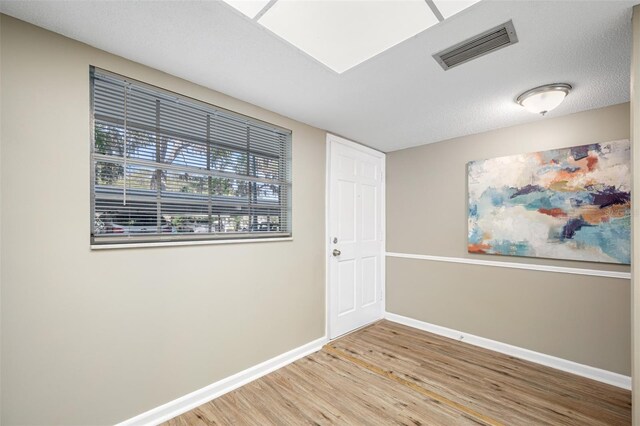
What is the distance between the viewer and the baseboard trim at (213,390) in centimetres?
185

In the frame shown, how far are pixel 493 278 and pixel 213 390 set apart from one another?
9.62 feet

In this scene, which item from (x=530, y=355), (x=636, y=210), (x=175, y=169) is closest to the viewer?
(x=636, y=210)

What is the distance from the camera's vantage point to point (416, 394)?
2217 mm

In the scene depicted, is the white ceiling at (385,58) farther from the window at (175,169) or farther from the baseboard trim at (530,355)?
the baseboard trim at (530,355)

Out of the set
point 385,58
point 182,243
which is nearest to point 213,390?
point 182,243

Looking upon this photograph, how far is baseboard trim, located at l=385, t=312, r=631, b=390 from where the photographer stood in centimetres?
234

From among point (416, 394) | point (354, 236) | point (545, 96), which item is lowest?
point (416, 394)

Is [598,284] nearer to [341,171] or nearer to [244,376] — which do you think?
[341,171]

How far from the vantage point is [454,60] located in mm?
1747

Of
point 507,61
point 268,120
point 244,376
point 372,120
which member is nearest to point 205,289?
point 244,376

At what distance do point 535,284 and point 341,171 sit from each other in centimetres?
231

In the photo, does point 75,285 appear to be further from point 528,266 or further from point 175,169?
point 528,266

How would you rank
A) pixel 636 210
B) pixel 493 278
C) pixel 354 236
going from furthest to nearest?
1. pixel 354 236
2. pixel 493 278
3. pixel 636 210

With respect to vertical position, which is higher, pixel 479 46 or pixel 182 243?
pixel 479 46
